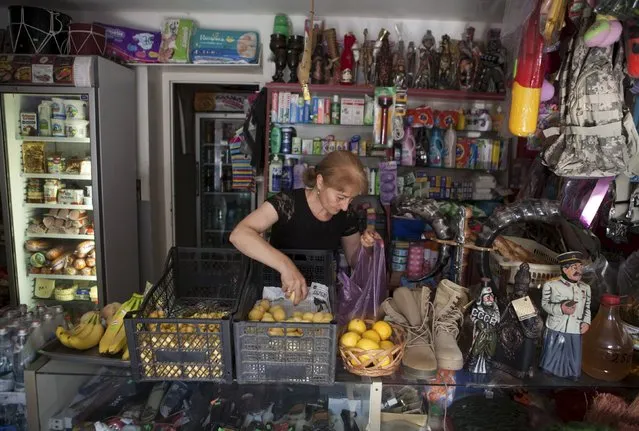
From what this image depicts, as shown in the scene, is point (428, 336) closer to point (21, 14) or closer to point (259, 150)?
point (259, 150)

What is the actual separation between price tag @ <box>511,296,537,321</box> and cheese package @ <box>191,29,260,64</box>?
10.9ft

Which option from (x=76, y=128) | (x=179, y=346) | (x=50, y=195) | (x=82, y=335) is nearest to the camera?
(x=179, y=346)

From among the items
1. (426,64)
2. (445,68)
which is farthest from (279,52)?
(445,68)

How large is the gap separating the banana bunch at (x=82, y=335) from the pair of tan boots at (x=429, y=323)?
40.1 inches

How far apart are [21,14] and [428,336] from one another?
374cm

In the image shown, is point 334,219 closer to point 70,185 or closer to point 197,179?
point 70,185

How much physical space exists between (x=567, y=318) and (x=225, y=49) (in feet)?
11.7

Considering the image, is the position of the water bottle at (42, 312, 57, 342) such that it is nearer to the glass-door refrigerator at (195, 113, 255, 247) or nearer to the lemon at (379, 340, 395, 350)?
the lemon at (379, 340, 395, 350)

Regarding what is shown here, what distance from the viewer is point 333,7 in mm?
A: 3889

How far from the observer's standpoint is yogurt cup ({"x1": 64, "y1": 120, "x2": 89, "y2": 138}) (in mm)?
3568

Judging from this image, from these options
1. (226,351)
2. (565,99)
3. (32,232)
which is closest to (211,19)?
(32,232)

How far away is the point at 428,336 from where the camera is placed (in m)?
1.57

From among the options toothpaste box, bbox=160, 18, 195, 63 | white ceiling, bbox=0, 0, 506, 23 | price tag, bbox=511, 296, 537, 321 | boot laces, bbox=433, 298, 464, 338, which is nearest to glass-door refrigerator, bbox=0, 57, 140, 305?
toothpaste box, bbox=160, 18, 195, 63

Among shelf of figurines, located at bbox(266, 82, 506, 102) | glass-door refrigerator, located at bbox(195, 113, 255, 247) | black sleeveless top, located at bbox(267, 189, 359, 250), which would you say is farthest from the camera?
glass-door refrigerator, located at bbox(195, 113, 255, 247)
